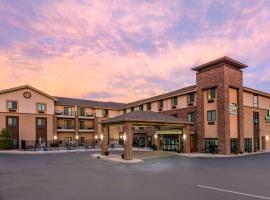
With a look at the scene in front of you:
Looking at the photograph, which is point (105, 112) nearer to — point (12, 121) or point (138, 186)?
point (12, 121)

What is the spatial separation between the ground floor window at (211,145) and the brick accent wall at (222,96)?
0.61m

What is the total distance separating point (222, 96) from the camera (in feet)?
115

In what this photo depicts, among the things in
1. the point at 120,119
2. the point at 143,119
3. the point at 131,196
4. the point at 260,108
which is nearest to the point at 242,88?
the point at 260,108

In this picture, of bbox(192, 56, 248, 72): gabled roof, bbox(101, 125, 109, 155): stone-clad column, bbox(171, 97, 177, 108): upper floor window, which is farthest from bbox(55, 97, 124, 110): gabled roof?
bbox(192, 56, 248, 72): gabled roof

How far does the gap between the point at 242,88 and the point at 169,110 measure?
41.5ft

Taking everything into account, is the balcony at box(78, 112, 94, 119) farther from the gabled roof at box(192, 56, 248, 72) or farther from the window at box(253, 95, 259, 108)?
the window at box(253, 95, 259, 108)

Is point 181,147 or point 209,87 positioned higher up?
point 209,87

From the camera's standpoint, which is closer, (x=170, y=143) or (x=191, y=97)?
(x=191, y=97)

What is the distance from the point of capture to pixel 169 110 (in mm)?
45594

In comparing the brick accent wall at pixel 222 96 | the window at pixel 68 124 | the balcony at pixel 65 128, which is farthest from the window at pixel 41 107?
the brick accent wall at pixel 222 96

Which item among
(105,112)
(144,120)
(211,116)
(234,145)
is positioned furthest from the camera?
(105,112)

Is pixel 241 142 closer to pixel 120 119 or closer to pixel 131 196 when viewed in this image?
pixel 120 119

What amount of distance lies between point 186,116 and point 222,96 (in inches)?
308

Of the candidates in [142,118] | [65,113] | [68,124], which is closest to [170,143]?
[142,118]
